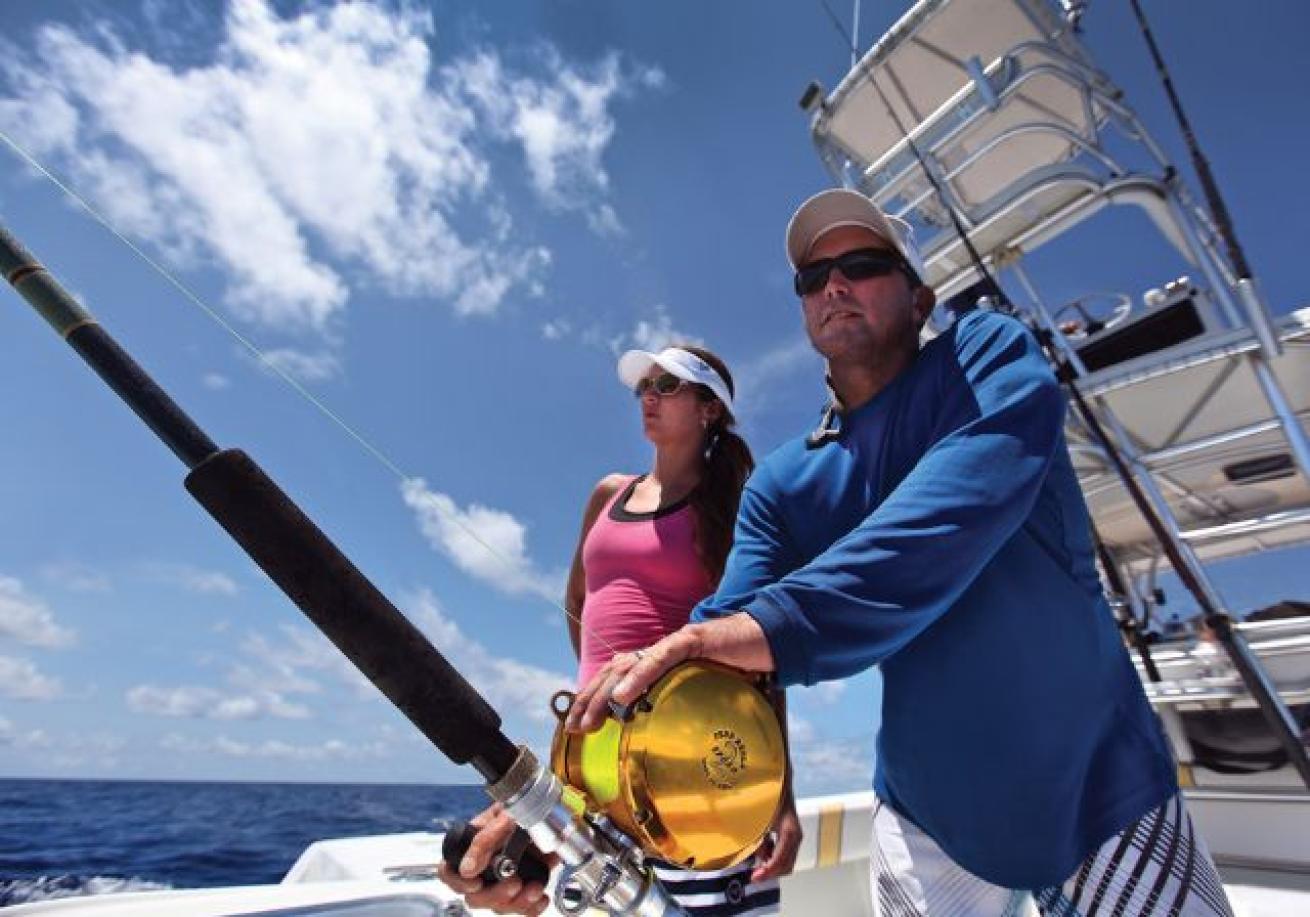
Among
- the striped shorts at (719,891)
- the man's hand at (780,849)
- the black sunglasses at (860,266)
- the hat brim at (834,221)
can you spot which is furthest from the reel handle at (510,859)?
the hat brim at (834,221)

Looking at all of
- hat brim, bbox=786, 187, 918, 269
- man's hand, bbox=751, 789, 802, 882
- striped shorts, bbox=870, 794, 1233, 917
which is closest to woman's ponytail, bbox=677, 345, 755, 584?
man's hand, bbox=751, 789, 802, 882

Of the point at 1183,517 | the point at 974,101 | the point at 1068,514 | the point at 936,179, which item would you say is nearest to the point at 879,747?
the point at 1068,514

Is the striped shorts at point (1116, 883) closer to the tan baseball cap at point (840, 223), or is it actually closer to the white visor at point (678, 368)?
the tan baseball cap at point (840, 223)

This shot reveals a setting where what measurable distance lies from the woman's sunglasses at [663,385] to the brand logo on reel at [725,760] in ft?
5.05

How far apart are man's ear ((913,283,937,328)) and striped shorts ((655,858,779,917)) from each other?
121 cm

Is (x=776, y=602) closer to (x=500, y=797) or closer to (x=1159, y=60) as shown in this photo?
(x=500, y=797)

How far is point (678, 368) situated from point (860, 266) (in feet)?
2.92

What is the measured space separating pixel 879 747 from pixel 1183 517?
741cm

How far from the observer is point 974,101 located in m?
5.34

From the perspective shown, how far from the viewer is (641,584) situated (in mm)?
1906

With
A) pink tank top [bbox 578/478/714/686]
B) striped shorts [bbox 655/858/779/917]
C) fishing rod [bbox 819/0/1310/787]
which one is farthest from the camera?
fishing rod [bbox 819/0/1310/787]

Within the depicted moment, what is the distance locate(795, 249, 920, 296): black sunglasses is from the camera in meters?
1.29

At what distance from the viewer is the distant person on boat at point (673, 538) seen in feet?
5.19

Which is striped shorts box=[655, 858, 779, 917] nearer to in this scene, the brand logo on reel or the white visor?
the brand logo on reel
